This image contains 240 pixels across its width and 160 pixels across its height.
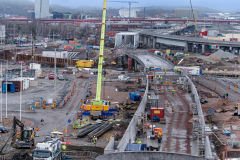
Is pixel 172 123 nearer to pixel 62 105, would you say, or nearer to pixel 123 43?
pixel 62 105

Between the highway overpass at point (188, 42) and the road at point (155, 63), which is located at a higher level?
the highway overpass at point (188, 42)

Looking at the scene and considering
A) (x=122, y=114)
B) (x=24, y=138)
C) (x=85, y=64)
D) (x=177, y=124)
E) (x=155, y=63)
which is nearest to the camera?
(x=24, y=138)

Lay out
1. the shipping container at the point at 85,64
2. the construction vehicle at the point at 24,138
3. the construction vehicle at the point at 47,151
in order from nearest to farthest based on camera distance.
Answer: the construction vehicle at the point at 47,151
the construction vehicle at the point at 24,138
the shipping container at the point at 85,64

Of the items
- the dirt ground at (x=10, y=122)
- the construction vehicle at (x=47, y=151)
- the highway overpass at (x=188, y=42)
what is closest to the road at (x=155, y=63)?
the highway overpass at (x=188, y=42)

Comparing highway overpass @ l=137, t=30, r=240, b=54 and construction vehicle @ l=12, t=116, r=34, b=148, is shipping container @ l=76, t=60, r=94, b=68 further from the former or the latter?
construction vehicle @ l=12, t=116, r=34, b=148

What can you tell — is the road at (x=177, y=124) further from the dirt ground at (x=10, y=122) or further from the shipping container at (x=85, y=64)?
the shipping container at (x=85, y=64)

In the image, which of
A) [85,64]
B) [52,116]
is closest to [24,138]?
[52,116]

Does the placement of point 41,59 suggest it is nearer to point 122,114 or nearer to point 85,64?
point 85,64

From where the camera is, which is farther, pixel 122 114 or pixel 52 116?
pixel 122 114

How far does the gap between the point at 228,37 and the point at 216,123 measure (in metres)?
66.0

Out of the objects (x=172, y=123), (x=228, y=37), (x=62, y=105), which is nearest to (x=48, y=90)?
(x=62, y=105)

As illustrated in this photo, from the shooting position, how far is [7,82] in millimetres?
33031

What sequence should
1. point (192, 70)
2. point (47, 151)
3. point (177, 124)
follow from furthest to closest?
point (192, 70)
point (177, 124)
point (47, 151)

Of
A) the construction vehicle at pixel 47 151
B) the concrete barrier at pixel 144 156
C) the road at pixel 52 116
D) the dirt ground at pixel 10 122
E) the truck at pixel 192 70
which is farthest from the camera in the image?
the truck at pixel 192 70
